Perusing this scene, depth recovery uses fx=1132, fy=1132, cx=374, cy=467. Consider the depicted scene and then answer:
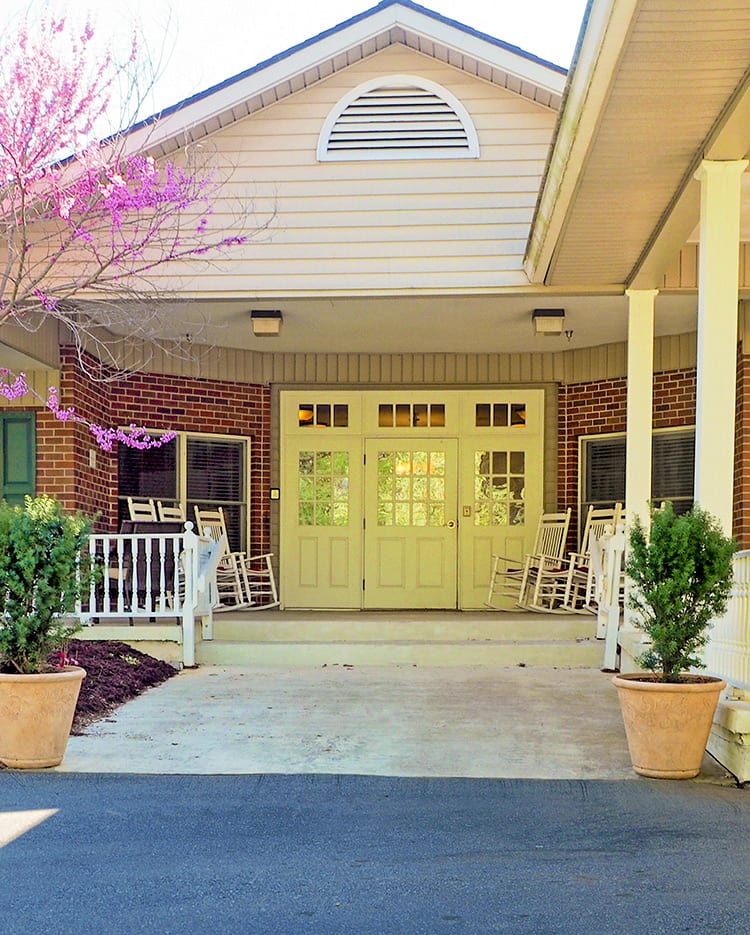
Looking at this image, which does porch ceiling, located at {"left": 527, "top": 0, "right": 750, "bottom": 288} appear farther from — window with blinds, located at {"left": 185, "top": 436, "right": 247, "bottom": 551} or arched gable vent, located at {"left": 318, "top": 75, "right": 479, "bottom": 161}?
window with blinds, located at {"left": 185, "top": 436, "right": 247, "bottom": 551}

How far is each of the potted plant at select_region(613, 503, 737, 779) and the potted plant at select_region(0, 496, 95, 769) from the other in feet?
8.25

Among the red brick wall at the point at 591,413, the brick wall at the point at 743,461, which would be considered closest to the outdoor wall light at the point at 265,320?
the red brick wall at the point at 591,413

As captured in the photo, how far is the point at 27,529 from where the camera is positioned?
5.09 meters

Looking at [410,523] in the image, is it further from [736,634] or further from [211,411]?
[736,634]

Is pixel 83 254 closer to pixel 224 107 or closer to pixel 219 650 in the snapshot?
pixel 224 107

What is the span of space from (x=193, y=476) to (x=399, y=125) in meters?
4.37

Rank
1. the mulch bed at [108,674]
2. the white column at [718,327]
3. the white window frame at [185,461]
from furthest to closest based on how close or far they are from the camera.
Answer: the white window frame at [185,461]
the mulch bed at [108,674]
the white column at [718,327]

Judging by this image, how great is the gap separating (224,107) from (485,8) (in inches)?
93.0

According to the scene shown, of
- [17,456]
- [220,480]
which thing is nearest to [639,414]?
[220,480]

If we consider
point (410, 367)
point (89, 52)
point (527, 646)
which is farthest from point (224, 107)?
point (527, 646)

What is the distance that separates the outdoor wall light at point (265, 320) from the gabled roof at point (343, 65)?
1.48 metres

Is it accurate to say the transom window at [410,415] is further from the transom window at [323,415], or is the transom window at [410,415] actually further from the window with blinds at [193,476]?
the window with blinds at [193,476]

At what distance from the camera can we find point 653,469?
10.9 m

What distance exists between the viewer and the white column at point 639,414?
7.68 m
